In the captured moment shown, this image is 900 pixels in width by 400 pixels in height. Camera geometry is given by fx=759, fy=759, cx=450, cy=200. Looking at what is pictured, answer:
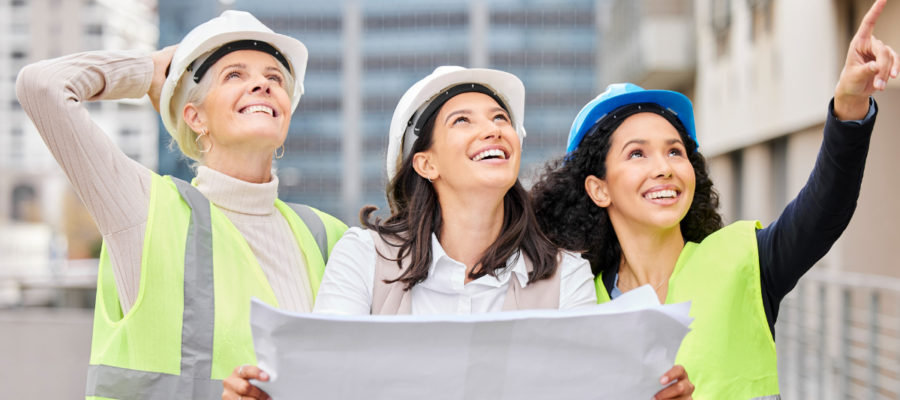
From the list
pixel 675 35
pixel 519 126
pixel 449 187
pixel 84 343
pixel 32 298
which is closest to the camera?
pixel 449 187

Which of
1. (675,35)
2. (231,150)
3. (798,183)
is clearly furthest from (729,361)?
(675,35)

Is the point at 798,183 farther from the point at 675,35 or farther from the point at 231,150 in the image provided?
the point at 231,150

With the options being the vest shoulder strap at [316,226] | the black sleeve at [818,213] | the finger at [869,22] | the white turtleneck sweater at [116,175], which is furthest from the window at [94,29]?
the finger at [869,22]

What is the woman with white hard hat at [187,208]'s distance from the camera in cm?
220

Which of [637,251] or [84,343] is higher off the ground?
[637,251]

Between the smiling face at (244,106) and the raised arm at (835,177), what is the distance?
166 centimetres

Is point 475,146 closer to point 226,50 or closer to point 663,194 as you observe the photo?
point 663,194

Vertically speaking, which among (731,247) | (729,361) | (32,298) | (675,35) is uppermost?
(675,35)

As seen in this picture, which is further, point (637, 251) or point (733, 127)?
point (733, 127)

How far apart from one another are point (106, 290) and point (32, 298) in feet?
39.3

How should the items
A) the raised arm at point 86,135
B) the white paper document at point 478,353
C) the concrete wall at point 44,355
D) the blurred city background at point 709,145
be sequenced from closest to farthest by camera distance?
the white paper document at point 478,353, the raised arm at point 86,135, the blurred city background at point 709,145, the concrete wall at point 44,355

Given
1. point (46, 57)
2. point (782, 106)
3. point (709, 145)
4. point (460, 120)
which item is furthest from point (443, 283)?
point (46, 57)

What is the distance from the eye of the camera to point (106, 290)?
237 centimetres

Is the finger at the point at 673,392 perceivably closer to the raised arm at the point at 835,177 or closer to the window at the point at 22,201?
the raised arm at the point at 835,177
